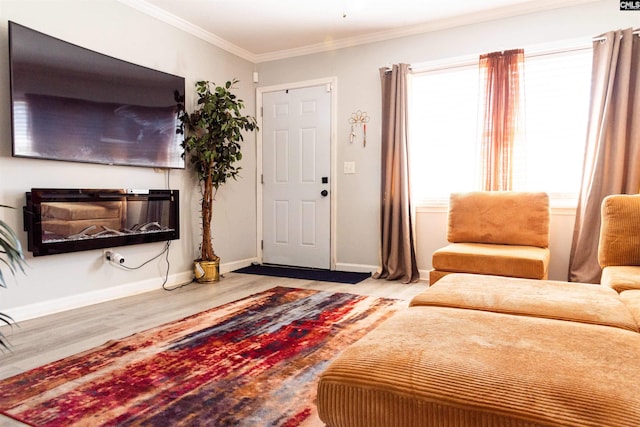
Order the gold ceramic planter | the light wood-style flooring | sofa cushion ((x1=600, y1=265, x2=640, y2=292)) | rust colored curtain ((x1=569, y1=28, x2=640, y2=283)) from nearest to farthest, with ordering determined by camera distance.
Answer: sofa cushion ((x1=600, y1=265, x2=640, y2=292)) < the light wood-style flooring < rust colored curtain ((x1=569, y1=28, x2=640, y2=283)) < the gold ceramic planter

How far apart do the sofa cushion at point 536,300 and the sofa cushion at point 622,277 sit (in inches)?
7.9

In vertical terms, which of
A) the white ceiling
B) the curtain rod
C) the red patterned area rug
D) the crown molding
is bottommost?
the red patterned area rug

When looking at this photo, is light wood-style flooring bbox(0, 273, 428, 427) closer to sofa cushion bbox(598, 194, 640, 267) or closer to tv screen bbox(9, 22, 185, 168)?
tv screen bbox(9, 22, 185, 168)

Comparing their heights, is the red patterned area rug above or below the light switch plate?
below

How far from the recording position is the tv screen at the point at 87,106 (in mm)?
2719

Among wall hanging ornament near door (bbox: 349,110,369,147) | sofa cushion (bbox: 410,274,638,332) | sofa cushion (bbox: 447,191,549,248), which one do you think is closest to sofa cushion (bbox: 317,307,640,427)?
sofa cushion (bbox: 410,274,638,332)

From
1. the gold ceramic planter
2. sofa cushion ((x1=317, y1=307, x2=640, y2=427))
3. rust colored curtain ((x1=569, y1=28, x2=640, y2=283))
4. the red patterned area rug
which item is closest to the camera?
sofa cushion ((x1=317, y1=307, x2=640, y2=427))

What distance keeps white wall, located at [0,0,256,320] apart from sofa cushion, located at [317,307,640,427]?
270cm

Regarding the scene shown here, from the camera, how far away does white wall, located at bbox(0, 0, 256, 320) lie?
9.11 ft

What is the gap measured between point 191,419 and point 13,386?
93 cm

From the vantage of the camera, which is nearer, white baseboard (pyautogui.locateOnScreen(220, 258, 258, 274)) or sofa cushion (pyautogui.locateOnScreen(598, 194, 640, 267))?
sofa cushion (pyautogui.locateOnScreen(598, 194, 640, 267))

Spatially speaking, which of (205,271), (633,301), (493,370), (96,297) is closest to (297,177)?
(205,271)

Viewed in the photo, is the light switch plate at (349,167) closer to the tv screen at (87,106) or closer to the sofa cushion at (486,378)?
the tv screen at (87,106)

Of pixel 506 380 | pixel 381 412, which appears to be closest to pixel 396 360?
pixel 381 412
